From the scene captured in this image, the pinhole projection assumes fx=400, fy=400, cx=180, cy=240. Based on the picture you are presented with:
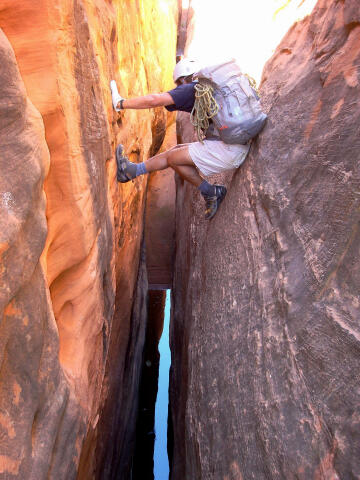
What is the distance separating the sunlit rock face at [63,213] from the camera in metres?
1.86

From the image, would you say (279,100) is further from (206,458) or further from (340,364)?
(206,458)

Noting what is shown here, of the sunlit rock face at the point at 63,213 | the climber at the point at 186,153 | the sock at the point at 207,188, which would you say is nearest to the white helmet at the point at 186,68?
the climber at the point at 186,153

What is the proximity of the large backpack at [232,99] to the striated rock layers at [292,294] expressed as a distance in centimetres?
21

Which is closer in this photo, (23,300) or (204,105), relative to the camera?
(23,300)

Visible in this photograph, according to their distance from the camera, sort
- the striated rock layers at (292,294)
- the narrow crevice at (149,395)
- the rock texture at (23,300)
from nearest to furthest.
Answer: the rock texture at (23,300), the striated rock layers at (292,294), the narrow crevice at (149,395)

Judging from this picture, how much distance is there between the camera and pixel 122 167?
390 centimetres

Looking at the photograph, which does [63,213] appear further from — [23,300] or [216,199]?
[216,199]

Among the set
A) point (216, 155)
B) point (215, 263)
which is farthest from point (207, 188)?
point (215, 263)

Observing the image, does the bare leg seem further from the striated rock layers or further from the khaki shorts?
the striated rock layers

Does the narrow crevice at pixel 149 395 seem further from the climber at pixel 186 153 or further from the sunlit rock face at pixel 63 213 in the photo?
the climber at pixel 186 153

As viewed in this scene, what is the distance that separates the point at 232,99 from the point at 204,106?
9.7 inches

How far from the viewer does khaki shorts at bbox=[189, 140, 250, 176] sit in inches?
148

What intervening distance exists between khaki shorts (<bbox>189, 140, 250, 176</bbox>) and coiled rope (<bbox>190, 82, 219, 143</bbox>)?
0.22 metres

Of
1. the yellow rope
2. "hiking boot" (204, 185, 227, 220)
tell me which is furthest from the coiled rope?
"hiking boot" (204, 185, 227, 220)
